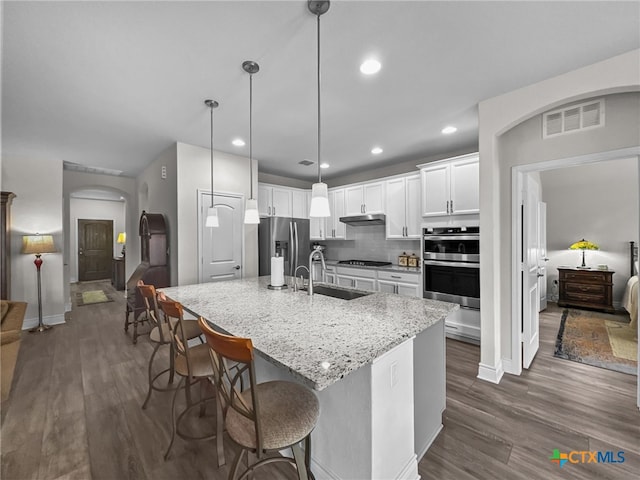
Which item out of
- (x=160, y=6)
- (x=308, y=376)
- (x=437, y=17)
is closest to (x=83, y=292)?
(x=160, y=6)

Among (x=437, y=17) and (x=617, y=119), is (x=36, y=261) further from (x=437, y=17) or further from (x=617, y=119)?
(x=617, y=119)

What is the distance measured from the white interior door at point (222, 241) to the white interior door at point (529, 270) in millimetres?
3635

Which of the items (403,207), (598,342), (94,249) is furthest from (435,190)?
(94,249)

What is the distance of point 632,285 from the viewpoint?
4.22m

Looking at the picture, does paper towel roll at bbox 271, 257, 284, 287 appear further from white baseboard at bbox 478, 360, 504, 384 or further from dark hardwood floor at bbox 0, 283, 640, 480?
white baseboard at bbox 478, 360, 504, 384

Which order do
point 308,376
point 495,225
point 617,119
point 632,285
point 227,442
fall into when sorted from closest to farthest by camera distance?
1. point 308,376
2. point 227,442
3. point 617,119
4. point 495,225
5. point 632,285

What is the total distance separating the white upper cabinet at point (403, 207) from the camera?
4.28 metres

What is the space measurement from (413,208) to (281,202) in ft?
7.76

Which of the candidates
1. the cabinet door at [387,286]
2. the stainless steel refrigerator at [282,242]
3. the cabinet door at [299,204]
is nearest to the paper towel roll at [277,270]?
the stainless steel refrigerator at [282,242]

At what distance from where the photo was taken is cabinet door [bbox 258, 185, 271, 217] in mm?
4898

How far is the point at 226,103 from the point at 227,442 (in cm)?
283

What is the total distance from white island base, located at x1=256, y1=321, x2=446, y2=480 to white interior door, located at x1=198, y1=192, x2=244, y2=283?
9.77 ft

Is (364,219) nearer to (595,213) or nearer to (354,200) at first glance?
(354,200)

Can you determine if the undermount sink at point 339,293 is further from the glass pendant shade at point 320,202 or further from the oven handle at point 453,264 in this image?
the oven handle at point 453,264
